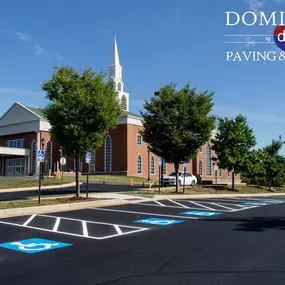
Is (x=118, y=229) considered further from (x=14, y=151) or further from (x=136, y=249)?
(x=14, y=151)

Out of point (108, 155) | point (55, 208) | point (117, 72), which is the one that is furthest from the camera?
point (117, 72)

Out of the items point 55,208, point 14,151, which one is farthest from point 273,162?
point 14,151

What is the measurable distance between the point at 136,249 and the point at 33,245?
2398mm

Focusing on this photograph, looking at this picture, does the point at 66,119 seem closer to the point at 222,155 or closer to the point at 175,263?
the point at 175,263

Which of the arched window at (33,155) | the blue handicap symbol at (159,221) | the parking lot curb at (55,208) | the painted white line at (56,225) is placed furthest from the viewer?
the arched window at (33,155)

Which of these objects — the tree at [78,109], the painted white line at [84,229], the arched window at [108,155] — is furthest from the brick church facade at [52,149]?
the painted white line at [84,229]

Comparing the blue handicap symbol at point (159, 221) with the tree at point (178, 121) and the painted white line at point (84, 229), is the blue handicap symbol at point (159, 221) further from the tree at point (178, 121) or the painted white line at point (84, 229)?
the tree at point (178, 121)

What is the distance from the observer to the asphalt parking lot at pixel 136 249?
609 cm

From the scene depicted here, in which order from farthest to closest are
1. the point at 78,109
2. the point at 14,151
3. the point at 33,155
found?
the point at 33,155
the point at 14,151
the point at 78,109

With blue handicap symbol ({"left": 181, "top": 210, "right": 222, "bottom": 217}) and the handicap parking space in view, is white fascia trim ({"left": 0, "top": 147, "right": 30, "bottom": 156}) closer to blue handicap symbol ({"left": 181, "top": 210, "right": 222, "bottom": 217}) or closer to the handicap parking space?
the handicap parking space

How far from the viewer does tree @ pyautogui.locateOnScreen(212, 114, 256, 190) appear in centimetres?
3641

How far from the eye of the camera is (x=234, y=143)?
120ft

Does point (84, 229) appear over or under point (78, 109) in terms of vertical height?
under

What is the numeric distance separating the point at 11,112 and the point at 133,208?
51.3m
